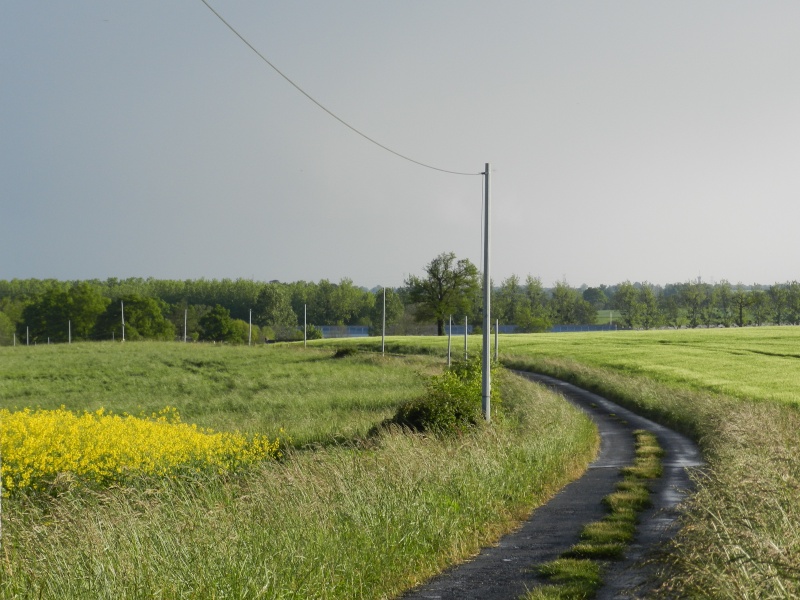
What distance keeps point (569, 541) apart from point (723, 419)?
36.3 ft

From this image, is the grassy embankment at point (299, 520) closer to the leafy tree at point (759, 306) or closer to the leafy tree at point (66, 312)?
the leafy tree at point (66, 312)

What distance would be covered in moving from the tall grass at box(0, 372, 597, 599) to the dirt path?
0.31 meters

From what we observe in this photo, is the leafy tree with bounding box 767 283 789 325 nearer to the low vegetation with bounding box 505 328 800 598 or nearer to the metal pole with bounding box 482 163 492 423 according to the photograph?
the low vegetation with bounding box 505 328 800 598

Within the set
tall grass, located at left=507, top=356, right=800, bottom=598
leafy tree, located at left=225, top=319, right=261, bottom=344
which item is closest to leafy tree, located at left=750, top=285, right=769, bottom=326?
leafy tree, located at left=225, top=319, right=261, bottom=344

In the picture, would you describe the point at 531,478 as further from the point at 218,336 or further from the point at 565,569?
the point at 218,336

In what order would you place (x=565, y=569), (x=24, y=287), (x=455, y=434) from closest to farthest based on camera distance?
1. (x=565, y=569)
2. (x=455, y=434)
3. (x=24, y=287)

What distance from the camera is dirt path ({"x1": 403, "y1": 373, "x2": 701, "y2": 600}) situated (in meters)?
8.19

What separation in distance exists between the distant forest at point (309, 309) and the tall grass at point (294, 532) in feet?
290

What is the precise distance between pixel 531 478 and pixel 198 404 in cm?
2458

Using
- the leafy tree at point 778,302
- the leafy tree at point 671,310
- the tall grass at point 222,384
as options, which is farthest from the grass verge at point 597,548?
the leafy tree at point 671,310

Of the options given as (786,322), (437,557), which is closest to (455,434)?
(437,557)

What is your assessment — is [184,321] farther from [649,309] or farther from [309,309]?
[649,309]

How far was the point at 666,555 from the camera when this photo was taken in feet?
20.4

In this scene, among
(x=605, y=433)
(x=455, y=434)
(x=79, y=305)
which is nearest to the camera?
(x=455, y=434)
